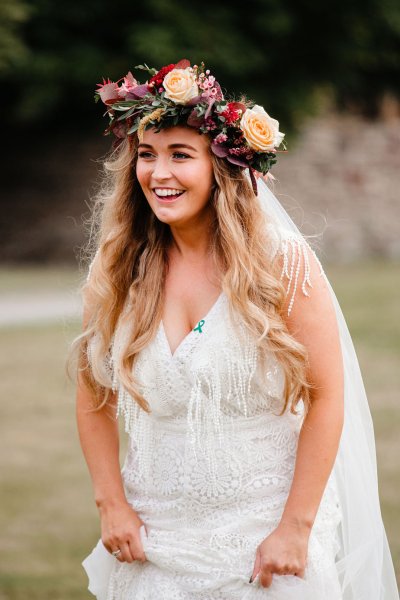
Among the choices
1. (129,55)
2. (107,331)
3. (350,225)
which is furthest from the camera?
(350,225)

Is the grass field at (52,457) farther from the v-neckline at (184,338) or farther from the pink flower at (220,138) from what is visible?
the pink flower at (220,138)

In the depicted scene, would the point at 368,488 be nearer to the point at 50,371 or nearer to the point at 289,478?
the point at 289,478

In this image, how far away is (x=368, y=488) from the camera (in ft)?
9.88

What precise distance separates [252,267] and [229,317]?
0.16 metres

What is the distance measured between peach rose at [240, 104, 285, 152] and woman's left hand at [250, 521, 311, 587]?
1.10 metres

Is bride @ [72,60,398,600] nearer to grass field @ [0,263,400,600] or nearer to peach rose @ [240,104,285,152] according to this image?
peach rose @ [240,104,285,152]

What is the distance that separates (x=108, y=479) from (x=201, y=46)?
18.4 m

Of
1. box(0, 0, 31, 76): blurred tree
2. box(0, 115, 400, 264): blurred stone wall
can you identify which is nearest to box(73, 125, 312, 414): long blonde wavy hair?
box(0, 0, 31, 76): blurred tree

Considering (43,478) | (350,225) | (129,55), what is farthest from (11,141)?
(43,478)

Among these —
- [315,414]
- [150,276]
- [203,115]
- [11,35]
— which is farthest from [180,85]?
[11,35]

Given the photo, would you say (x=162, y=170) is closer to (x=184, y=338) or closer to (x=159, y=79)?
(x=159, y=79)

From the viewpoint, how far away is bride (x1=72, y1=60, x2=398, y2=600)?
105 inches

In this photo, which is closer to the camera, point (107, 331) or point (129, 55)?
point (107, 331)

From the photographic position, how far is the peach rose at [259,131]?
2758mm
